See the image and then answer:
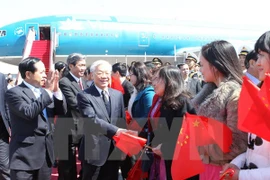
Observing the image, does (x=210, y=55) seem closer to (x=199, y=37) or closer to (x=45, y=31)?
(x=45, y=31)

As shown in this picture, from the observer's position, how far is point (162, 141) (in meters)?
2.77

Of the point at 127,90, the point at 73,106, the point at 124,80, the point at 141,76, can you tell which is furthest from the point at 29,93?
the point at 124,80

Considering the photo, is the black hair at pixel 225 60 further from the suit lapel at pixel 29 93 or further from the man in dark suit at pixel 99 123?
the suit lapel at pixel 29 93

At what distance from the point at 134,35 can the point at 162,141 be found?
14555mm

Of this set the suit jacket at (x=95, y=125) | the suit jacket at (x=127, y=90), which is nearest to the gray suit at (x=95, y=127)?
the suit jacket at (x=95, y=125)

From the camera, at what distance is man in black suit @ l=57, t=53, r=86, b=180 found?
3758mm

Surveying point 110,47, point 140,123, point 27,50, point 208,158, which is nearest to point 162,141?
point 140,123

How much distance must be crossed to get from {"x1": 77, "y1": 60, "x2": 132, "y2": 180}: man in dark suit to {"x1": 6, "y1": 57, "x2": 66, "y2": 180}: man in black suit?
32 centimetres

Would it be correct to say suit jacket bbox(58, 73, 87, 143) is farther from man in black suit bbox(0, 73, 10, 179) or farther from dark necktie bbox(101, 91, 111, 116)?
dark necktie bbox(101, 91, 111, 116)

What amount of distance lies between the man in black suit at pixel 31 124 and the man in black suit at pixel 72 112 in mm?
928

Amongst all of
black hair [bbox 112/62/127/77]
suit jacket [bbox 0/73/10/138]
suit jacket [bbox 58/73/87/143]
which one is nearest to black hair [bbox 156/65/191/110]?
suit jacket [bbox 58/73/87/143]

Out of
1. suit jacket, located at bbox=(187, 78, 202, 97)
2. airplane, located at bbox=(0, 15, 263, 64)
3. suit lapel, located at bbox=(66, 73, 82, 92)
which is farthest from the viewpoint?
airplane, located at bbox=(0, 15, 263, 64)

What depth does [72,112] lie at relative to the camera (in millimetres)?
3768

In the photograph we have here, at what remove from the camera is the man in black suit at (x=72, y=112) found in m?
3.76
